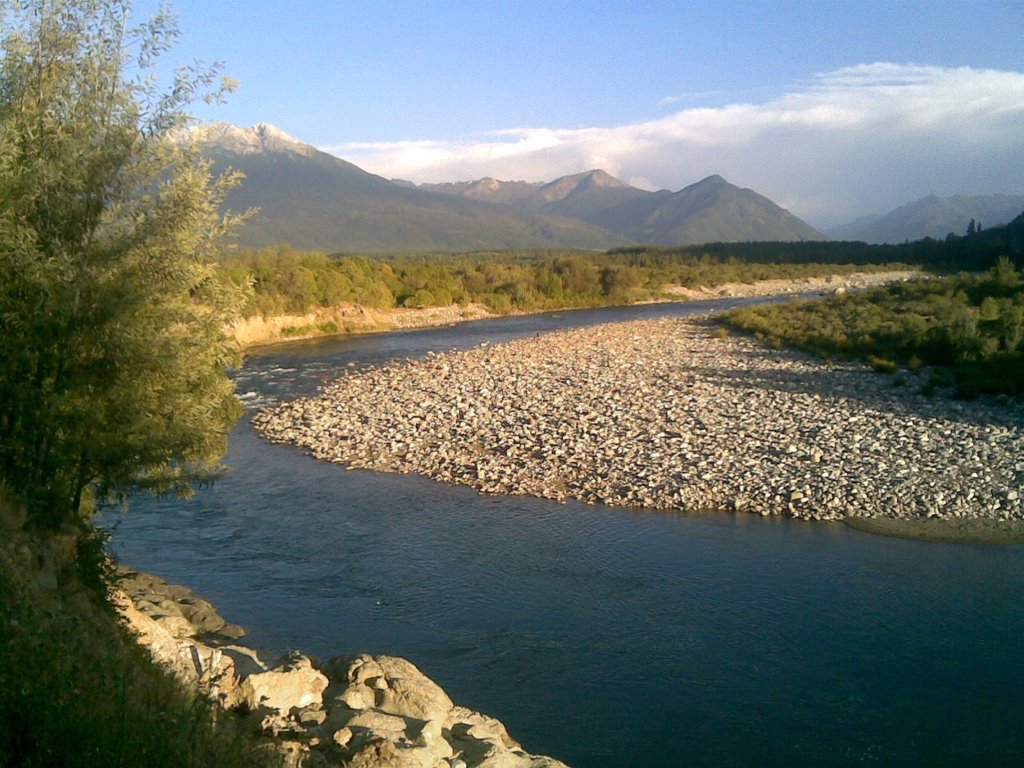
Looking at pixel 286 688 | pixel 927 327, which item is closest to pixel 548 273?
pixel 927 327

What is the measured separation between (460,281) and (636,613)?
153 ft

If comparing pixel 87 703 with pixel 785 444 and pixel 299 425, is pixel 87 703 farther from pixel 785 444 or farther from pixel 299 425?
pixel 299 425

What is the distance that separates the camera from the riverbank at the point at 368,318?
38781 mm

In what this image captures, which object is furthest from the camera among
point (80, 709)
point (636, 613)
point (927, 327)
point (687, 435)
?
point (927, 327)

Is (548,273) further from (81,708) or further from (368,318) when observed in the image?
(81,708)

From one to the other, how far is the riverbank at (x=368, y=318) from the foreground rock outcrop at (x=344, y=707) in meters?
25.6

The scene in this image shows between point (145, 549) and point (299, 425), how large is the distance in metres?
8.22

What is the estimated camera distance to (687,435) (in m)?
16.8

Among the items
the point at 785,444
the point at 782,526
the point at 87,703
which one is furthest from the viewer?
the point at 785,444

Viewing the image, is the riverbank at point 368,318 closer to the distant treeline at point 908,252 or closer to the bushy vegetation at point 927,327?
the distant treeline at point 908,252

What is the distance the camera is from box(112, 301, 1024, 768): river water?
7559 millimetres

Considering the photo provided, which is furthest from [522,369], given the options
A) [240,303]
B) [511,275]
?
[511,275]

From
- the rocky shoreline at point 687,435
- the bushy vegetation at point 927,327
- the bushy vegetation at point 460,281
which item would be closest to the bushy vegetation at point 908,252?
the bushy vegetation at point 460,281

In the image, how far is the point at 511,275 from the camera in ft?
188
